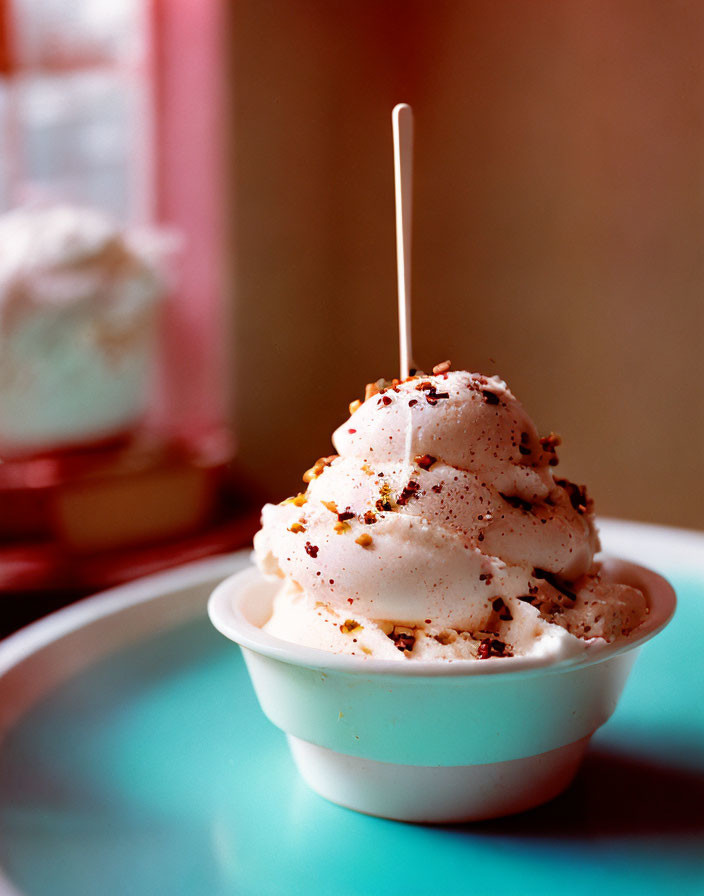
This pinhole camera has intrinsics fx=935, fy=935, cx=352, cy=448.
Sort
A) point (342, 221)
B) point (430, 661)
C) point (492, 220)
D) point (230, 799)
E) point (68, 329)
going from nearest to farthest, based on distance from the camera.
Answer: point (430, 661)
point (230, 799)
point (68, 329)
point (492, 220)
point (342, 221)

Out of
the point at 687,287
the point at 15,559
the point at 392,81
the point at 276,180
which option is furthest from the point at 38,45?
the point at 687,287

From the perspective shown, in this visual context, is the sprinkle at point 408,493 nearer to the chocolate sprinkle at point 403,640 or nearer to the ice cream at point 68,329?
the chocolate sprinkle at point 403,640

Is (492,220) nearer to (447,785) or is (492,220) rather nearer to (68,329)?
(68,329)

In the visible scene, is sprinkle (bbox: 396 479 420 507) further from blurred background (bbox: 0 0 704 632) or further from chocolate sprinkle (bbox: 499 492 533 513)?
blurred background (bbox: 0 0 704 632)

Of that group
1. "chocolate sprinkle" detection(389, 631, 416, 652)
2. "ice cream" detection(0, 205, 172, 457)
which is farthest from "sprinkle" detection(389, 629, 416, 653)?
"ice cream" detection(0, 205, 172, 457)

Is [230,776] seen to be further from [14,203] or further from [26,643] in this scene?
[14,203]

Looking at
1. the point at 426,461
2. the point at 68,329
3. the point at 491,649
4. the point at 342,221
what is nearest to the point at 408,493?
the point at 426,461
